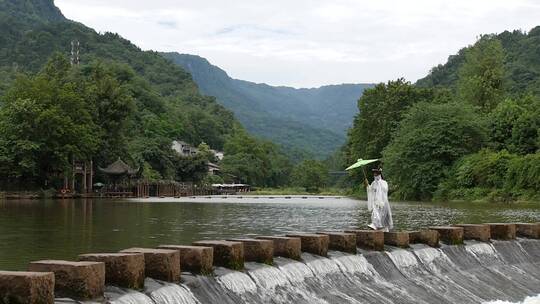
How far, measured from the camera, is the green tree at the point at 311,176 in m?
156

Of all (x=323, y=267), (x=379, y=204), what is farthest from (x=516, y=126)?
(x=323, y=267)

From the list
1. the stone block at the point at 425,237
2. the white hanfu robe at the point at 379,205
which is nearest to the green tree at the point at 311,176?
the white hanfu robe at the point at 379,205

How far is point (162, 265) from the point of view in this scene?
33.1 feet

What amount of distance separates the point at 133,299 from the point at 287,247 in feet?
16.4

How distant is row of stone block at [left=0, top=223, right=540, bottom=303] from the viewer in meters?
7.60

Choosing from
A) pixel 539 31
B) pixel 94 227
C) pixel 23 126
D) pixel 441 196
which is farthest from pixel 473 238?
pixel 539 31

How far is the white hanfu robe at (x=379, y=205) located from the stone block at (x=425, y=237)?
0.66 m

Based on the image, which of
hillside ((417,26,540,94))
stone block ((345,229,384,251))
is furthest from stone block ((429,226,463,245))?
hillside ((417,26,540,94))

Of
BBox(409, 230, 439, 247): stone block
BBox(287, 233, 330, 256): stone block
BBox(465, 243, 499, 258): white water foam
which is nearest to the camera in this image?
BBox(287, 233, 330, 256): stone block

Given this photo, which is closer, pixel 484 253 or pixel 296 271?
pixel 296 271

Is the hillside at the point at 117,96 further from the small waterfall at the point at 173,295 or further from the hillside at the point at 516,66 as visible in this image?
the small waterfall at the point at 173,295

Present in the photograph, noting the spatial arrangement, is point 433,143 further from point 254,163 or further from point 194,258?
point 254,163

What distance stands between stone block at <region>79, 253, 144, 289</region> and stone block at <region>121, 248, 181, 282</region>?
609mm

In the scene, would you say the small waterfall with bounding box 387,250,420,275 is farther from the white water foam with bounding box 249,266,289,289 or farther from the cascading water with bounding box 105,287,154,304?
the cascading water with bounding box 105,287,154,304
